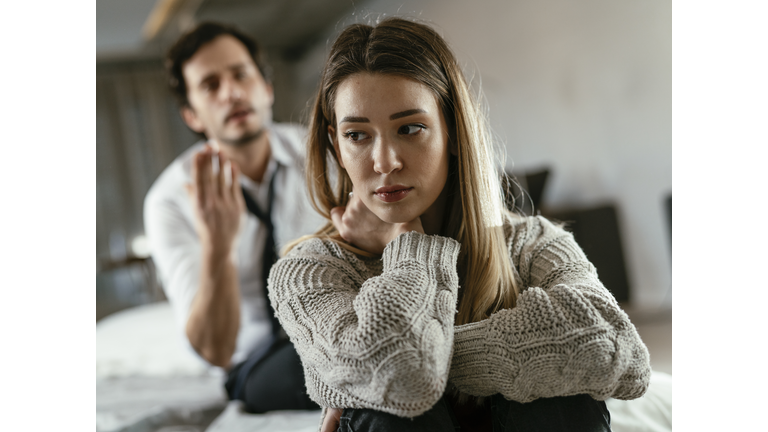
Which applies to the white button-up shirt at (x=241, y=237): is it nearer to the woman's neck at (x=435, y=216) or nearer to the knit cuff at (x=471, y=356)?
the woman's neck at (x=435, y=216)

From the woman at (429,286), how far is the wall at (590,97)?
4.38 ft

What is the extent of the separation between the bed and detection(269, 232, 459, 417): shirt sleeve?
387mm

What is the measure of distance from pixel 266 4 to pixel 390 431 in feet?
9.27

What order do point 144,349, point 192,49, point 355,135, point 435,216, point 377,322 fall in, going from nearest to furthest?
point 377,322 < point 355,135 < point 435,216 < point 192,49 < point 144,349

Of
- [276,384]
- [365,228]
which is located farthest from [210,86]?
[365,228]

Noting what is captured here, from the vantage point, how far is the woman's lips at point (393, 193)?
24.7 inches

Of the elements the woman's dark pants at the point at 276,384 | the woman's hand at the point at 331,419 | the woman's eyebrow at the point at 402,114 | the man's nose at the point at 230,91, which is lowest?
the woman's dark pants at the point at 276,384

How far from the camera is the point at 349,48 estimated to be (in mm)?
652

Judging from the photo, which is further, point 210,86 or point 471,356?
point 210,86

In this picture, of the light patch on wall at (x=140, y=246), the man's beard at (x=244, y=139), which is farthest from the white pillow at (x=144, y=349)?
the light patch on wall at (x=140, y=246)

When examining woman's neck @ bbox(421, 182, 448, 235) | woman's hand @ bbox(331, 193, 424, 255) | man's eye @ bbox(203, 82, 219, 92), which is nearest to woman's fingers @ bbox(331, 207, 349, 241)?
woman's hand @ bbox(331, 193, 424, 255)

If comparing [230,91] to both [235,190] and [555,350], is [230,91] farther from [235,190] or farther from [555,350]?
[555,350]

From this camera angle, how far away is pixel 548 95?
2.58 m

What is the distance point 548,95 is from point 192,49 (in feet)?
5.64
